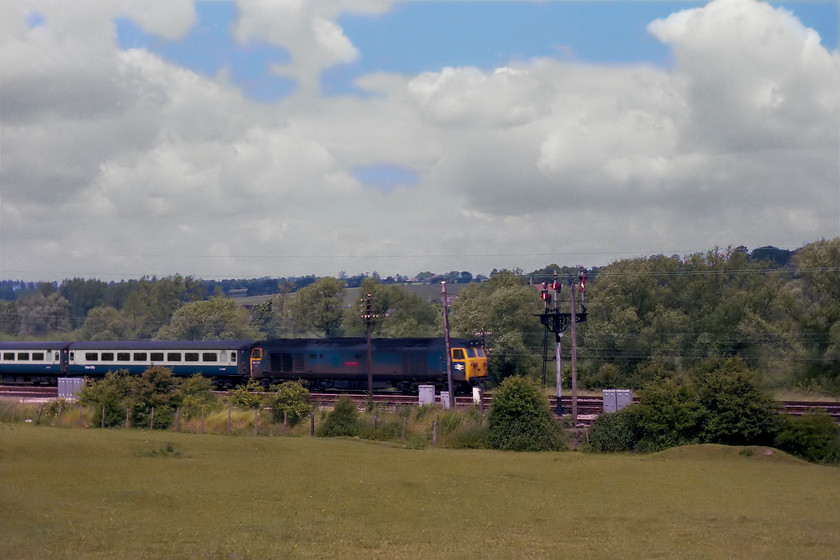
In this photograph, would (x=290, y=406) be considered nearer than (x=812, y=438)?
No

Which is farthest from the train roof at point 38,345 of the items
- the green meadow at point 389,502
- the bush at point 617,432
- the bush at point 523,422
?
the bush at point 617,432

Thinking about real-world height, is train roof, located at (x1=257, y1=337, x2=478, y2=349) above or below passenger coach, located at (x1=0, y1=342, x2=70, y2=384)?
above

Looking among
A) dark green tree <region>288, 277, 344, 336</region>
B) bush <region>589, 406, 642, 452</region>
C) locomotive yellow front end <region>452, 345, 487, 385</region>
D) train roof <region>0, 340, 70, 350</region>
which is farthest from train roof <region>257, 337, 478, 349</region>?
dark green tree <region>288, 277, 344, 336</region>

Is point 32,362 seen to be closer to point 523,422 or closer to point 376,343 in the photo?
point 376,343

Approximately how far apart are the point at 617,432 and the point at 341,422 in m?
14.1

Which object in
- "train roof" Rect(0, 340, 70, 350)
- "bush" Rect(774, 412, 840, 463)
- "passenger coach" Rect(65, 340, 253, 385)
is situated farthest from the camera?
"train roof" Rect(0, 340, 70, 350)

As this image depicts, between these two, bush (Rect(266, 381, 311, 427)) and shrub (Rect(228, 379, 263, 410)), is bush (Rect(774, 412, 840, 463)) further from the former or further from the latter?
shrub (Rect(228, 379, 263, 410))

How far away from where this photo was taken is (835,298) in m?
63.6

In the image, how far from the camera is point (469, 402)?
51406mm

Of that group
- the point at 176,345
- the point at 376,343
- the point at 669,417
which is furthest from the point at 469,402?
the point at 176,345

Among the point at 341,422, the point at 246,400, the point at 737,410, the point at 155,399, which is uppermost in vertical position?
the point at 155,399

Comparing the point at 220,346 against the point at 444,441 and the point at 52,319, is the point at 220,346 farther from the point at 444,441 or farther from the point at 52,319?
the point at 52,319

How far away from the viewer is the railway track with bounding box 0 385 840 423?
4382 centimetres

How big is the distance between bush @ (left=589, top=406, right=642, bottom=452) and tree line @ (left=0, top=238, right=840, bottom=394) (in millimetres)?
14760
